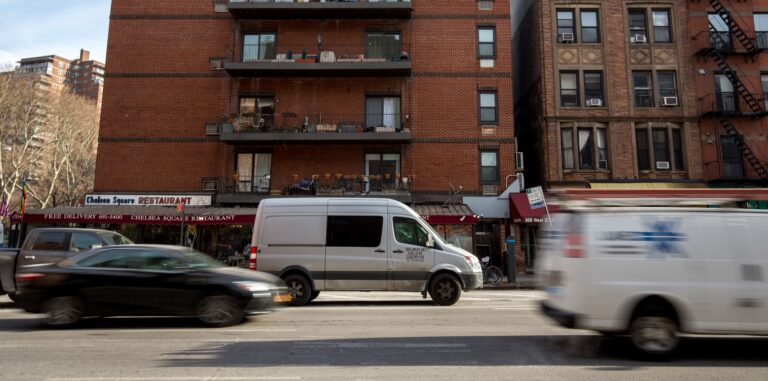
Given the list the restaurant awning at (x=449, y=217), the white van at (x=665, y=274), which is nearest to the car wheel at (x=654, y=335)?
the white van at (x=665, y=274)

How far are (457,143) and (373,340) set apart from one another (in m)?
16.7

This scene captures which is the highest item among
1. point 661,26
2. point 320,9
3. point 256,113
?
point 320,9

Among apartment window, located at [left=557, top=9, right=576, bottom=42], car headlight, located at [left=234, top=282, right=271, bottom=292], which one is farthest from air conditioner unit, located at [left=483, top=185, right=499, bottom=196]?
car headlight, located at [left=234, top=282, right=271, bottom=292]

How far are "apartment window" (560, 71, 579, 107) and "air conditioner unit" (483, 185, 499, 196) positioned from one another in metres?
5.54

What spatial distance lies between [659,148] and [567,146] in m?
4.49

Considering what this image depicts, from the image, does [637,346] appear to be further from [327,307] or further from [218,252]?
[218,252]

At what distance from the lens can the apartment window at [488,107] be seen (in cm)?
2311

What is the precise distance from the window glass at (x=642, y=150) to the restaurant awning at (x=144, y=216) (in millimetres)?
18299

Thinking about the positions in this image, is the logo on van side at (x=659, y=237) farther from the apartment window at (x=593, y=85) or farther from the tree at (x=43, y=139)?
the tree at (x=43, y=139)

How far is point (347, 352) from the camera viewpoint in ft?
20.7

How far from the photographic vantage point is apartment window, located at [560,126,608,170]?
2277cm

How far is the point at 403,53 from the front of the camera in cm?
2283

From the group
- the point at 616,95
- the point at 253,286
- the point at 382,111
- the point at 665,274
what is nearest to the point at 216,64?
the point at 382,111

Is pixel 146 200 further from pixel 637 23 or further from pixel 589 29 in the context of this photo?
pixel 637 23
